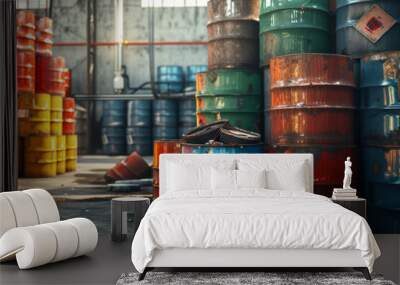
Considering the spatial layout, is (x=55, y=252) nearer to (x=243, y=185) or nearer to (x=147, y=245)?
(x=147, y=245)

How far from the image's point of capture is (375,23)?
526 centimetres

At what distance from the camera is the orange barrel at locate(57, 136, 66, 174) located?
883cm

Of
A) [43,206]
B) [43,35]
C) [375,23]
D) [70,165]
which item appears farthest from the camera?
[70,165]

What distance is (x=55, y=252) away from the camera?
3.49 meters

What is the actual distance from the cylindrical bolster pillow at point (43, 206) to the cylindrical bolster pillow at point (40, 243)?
0.99 feet

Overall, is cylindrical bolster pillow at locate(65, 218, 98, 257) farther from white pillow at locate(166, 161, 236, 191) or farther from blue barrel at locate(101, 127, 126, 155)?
blue barrel at locate(101, 127, 126, 155)

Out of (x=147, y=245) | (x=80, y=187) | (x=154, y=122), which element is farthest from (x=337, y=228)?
(x=154, y=122)

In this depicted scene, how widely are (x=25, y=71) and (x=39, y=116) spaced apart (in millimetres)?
707

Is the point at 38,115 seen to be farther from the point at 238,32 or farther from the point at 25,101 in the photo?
the point at 238,32

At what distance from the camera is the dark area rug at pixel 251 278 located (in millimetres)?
3049

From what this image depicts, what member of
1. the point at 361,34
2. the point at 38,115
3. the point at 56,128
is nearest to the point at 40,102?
the point at 38,115

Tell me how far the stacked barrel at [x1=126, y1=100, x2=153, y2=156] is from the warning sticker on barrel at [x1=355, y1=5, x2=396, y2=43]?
20.7 ft

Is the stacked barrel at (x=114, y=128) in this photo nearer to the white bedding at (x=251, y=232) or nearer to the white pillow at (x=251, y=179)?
the white pillow at (x=251, y=179)

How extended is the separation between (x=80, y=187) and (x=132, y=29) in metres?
4.61
